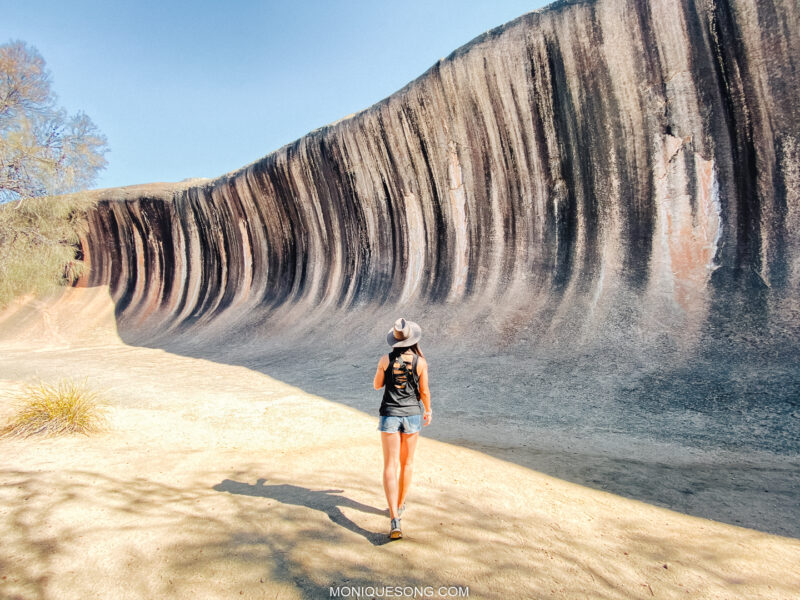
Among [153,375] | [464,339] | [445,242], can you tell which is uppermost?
[445,242]

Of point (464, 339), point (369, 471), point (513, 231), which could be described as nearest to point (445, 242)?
point (513, 231)

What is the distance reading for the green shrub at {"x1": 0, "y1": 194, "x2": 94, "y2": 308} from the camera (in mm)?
13297

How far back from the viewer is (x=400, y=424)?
9.12 feet

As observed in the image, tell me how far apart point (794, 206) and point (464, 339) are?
5766mm

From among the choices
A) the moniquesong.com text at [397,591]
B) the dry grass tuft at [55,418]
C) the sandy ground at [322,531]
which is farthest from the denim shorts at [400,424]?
the dry grass tuft at [55,418]

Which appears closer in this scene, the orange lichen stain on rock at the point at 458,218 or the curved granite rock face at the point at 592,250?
the curved granite rock face at the point at 592,250

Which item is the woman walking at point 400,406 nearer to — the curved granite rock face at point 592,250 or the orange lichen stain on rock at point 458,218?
the curved granite rock face at point 592,250

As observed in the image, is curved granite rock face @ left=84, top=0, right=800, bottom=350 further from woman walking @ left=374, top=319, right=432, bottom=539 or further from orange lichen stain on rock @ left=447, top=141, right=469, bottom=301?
woman walking @ left=374, top=319, right=432, bottom=539

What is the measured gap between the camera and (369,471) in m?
3.92

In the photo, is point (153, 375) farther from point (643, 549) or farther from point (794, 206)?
point (794, 206)

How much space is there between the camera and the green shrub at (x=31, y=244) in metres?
13.3

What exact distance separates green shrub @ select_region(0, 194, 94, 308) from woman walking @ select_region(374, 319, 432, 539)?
583 inches

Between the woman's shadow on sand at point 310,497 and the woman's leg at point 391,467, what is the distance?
19 centimetres

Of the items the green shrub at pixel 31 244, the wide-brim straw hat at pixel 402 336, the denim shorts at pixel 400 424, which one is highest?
the green shrub at pixel 31 244
